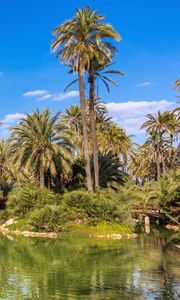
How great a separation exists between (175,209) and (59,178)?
535 inches

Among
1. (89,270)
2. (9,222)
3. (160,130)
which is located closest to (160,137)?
(160,130)

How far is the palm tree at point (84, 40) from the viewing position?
36.9 meters

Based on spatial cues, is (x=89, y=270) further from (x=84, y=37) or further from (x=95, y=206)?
(x=84, y=37)

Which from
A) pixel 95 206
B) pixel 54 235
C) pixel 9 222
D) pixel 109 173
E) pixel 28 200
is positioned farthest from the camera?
pixel 109 173

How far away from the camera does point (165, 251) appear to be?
22.2m

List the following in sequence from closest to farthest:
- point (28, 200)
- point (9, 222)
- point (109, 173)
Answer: point (28, 200), point (9, 222), point (109, 173)

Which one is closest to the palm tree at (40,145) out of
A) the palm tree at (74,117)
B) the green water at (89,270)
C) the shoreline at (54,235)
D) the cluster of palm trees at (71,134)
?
the cluster of palm trees at (71,134)

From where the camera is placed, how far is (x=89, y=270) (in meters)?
16.9

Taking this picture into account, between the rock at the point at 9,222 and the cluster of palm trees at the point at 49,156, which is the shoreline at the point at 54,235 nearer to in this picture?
the rock at the point at 9,222

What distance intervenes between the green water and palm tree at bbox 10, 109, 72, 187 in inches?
480

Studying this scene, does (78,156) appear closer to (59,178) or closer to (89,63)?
(59,178)

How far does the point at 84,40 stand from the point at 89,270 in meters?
25.1

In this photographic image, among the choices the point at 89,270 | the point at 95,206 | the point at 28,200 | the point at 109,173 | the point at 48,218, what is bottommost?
the point at 89,270

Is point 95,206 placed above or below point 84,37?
below
